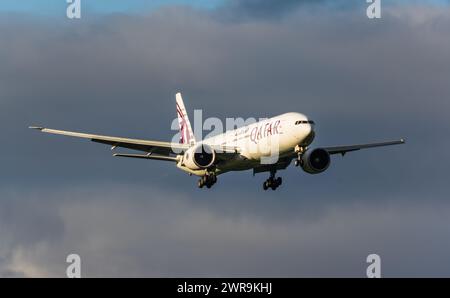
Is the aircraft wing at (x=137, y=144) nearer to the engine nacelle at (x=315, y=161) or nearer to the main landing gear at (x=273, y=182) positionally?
the main landing gear at (x=273, y=182)

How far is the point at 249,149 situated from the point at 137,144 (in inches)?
371

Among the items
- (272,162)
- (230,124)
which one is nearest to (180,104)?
(230,124)

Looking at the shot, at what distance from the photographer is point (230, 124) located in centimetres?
9619

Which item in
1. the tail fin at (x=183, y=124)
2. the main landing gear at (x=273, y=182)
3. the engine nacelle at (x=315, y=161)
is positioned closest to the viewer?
the engine nacelle at (x=315, y=161)

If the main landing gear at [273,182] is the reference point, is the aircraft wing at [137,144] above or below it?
above

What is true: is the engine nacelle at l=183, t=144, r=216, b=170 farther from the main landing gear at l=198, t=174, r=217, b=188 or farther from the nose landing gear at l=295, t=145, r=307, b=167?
the nose landing gear at l=295, t=145, r=307, b=167

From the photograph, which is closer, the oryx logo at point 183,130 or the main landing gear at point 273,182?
the main landing gear at point 273,182

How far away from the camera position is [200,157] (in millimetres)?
90312

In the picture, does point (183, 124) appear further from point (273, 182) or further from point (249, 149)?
point (249, 149)

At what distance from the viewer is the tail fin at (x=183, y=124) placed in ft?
357

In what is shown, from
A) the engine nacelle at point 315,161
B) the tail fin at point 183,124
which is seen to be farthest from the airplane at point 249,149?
the tail fin at point 183,124
